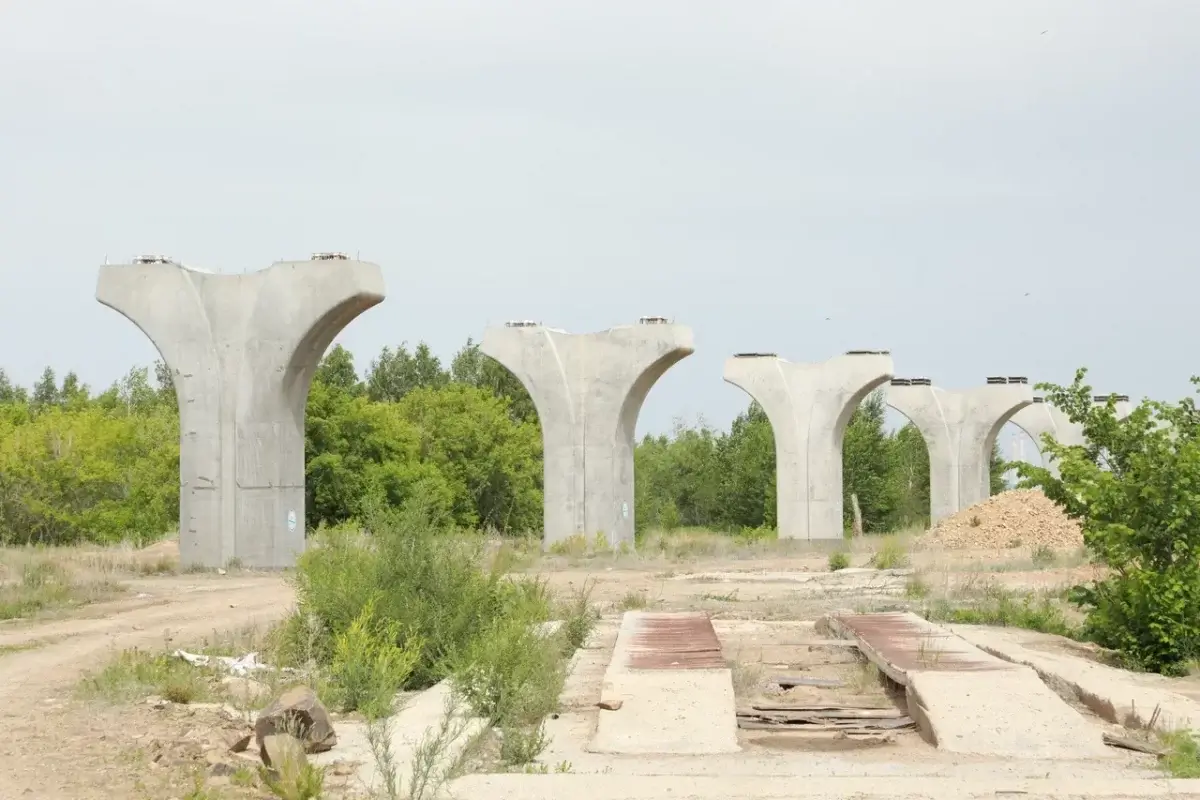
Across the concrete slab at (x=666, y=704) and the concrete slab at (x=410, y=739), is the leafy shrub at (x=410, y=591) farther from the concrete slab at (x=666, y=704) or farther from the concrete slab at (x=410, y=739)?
the concrete slab at (x=410, y=739)

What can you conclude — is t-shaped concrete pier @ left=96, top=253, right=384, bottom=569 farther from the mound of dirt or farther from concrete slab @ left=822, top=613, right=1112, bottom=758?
the mound of dirt

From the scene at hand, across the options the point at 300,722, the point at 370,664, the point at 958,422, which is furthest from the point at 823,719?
the point at 958,422

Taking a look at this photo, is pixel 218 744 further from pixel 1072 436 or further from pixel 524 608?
pixel 1072 436

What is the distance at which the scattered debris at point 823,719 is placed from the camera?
965cm

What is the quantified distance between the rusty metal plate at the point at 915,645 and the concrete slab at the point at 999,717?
0.56 m

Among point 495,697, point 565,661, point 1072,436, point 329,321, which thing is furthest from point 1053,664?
point 1072,436

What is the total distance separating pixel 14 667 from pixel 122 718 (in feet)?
10.9

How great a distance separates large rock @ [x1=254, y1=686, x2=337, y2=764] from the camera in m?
8.12

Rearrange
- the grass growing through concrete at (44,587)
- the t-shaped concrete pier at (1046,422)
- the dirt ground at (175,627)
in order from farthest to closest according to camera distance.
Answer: the t-shaped concrete pier at (1046,422) < the grass growing through concrete at (44,587) < the dirt ground at (175,627)

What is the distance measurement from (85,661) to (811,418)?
26.1 meters

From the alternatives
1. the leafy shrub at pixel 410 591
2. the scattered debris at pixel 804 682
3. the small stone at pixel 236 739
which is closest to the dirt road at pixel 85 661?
the small stone at pixel 236 739

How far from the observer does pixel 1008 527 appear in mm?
34625

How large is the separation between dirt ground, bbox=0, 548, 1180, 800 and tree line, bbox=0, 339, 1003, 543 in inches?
173

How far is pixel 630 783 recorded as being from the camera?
741cm
